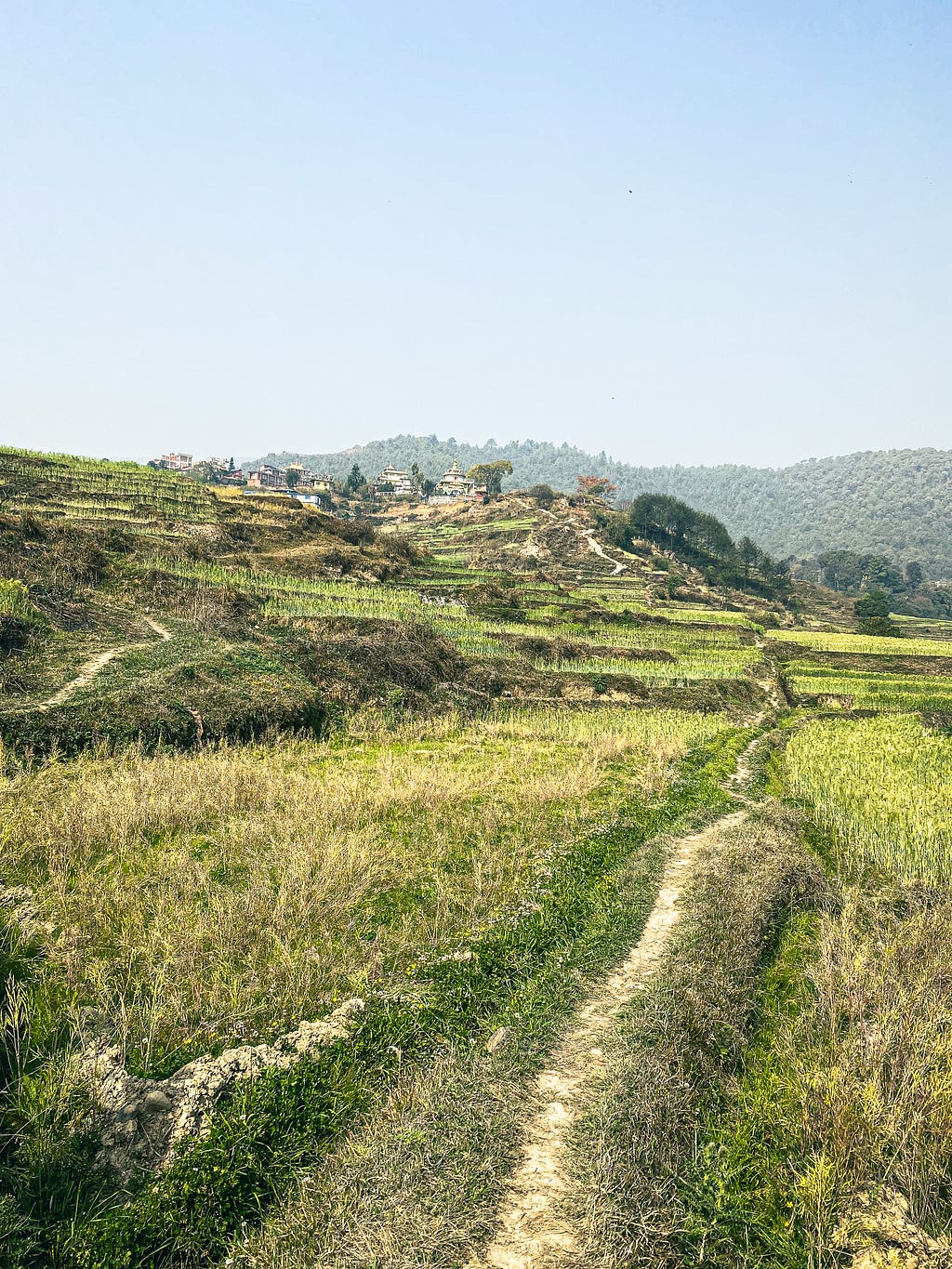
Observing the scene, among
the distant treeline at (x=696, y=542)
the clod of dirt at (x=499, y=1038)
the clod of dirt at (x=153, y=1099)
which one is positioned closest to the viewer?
the clod of dirt at (x=153, y=1099)

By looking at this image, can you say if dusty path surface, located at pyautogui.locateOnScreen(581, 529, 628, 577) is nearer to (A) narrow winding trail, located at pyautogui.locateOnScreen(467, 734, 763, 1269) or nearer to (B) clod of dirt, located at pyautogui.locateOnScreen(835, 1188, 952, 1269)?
(A) narrow winding trail, located at pyautogui.locateOnScreen(467, 734, 763, 1269)

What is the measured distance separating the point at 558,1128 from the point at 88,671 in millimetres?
15000

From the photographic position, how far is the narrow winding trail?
4.20 meters

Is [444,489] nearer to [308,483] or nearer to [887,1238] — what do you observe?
[308,483]

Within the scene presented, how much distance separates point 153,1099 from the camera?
4867mm

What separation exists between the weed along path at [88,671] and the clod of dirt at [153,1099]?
10.6 m

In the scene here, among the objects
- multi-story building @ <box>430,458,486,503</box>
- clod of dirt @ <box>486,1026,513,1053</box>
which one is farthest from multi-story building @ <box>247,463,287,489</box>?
clod of dirt @ <box>486,1026,513,1053</box>

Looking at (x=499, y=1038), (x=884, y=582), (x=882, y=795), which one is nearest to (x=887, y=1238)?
(x=499, y=1038)

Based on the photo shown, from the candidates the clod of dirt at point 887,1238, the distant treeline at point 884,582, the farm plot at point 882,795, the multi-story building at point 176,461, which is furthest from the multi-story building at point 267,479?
the clod of dirt at point 887,1238

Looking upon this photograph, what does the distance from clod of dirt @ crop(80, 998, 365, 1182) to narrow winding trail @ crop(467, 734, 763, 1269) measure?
2.09 m

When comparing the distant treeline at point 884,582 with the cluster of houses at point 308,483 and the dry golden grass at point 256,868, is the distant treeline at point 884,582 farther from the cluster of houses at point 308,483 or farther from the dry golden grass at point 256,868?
the dry golden grass at point 256,868

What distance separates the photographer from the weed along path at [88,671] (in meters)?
14.0

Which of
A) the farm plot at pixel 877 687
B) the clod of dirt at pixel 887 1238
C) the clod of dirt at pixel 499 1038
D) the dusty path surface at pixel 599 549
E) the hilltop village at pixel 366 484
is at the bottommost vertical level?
the farm plot at pixel 877 687

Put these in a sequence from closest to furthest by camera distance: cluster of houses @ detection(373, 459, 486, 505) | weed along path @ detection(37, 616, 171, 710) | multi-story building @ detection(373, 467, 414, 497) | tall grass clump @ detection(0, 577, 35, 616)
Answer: weed along path @ detection(37, 616, 171, 710) < tall grass clump @ detection(0, 577, 35, 616) < cluster of houses @ detection(373, 459, 486, 505) < multi-story building @ detection(373, 467, 414, 497)
